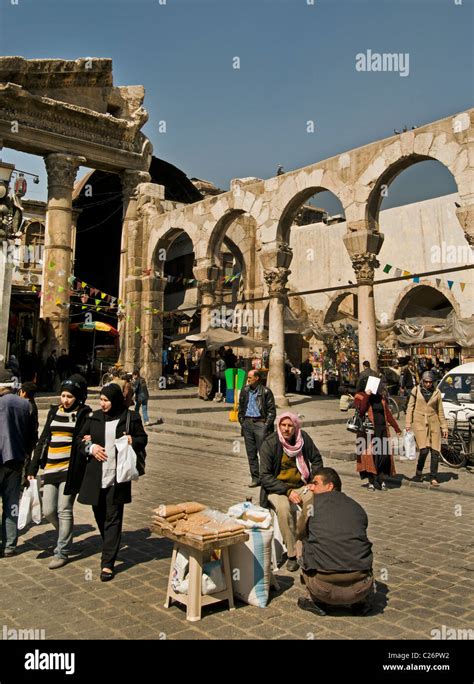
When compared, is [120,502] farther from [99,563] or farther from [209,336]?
[209,336]

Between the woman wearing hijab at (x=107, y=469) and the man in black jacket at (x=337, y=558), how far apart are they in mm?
1643

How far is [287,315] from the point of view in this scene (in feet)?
82.1

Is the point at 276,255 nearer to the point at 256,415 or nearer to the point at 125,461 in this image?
the point at 256,415

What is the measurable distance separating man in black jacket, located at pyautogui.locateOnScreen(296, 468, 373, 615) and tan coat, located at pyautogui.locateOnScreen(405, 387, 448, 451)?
4.77m

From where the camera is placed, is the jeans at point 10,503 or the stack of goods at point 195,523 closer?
the stack of goods at point 195,523

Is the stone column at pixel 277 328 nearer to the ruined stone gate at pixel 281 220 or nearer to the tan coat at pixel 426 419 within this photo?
the ruined stone gate at pixel 281 220

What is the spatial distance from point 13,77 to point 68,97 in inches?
90.7

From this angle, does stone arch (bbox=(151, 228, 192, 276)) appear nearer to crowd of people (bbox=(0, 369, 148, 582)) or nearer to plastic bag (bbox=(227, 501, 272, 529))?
crowd of people (bbox=(0, 369, 148, 582))

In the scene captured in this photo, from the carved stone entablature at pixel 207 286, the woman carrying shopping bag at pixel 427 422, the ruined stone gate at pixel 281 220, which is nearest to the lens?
the woman carrying shopping bag at pixel 427 422

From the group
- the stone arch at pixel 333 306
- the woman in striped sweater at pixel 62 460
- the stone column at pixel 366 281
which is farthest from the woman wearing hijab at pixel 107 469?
the stone arch at pixel 333 306

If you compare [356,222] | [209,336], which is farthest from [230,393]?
[356,222]

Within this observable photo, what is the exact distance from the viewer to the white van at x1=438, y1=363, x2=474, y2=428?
1024cm

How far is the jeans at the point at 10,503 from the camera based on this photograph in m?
4.89

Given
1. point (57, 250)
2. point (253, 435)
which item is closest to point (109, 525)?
point (253, 435)
